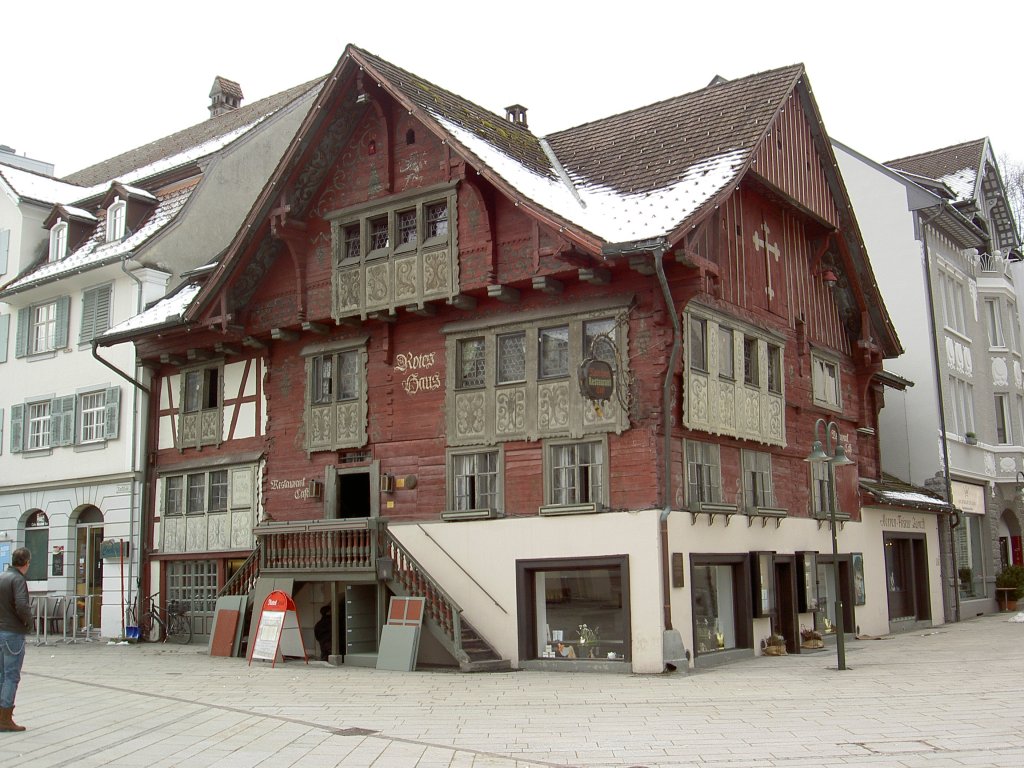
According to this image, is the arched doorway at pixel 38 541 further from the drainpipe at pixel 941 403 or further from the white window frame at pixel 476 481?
the drainpipe at pixel 941 403

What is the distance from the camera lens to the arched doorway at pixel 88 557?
1129 inches

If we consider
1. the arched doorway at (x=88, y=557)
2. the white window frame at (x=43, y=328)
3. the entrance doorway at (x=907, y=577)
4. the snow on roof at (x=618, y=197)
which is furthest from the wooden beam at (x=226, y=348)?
the entrance doorway at (x=907, y=577)

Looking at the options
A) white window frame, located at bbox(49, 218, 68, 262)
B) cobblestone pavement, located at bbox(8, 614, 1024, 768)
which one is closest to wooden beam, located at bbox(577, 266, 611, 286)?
cobblestone pavement, located at bbox(8, 614, 1024, 768)

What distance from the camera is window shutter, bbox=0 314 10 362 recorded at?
31547mm

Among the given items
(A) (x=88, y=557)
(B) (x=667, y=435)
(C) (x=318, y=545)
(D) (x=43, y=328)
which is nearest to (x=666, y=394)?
(B) (x=667, y=435)

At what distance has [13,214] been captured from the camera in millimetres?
32844

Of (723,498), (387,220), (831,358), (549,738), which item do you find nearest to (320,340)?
(387,220)

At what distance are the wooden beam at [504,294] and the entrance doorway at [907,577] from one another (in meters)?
12.9

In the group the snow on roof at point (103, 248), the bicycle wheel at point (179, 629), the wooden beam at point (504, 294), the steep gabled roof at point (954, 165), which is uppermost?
the steep gabled roof at point (954, 165)

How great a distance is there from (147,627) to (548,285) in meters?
13.7

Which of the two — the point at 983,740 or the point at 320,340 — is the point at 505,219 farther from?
the point at 983,740

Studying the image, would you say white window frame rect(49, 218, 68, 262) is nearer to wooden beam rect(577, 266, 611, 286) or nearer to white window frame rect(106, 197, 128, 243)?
white window frame rect(106, 197, 128, 243)

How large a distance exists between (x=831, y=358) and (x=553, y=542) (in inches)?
397

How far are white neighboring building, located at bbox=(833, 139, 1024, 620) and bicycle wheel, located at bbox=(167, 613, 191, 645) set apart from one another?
64.0 ft
